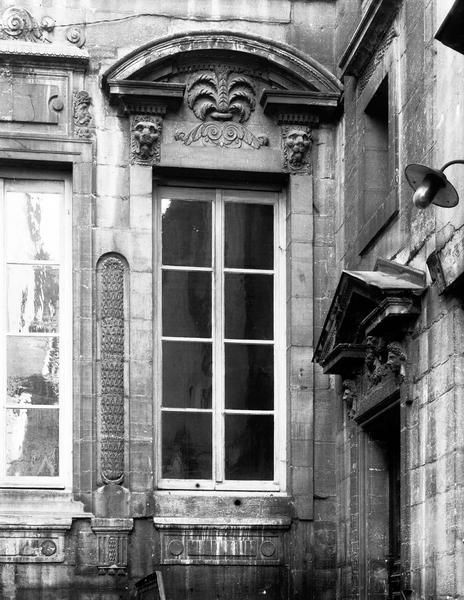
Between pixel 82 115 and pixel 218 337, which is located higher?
pixel 82 115

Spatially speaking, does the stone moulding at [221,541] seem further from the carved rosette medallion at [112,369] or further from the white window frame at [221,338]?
the carved rosette medallion at [112,369]

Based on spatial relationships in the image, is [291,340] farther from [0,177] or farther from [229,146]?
[0,177]

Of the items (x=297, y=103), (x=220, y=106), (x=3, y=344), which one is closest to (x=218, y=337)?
(x=3, y=344)

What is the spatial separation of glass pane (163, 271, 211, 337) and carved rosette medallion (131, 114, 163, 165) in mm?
993

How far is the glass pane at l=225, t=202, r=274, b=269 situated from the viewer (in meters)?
13.8

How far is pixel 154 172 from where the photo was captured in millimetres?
13602

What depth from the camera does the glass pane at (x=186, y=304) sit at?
1362 cm

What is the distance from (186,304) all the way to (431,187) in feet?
14.9

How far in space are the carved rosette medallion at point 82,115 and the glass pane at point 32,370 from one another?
5.76 feet

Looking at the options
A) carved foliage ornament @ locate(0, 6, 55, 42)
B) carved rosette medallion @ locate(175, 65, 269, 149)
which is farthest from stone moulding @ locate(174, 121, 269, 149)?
carved foliage ornament @ locate(0, 6, 55, 42)

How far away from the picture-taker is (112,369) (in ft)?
43.1

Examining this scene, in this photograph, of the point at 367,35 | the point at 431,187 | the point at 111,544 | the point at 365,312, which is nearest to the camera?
the point at 431,187

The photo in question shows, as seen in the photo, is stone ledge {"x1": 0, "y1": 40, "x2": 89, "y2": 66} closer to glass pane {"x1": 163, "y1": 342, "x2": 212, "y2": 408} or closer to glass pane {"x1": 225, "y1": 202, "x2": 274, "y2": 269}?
glass pane {"x1": 225, "y1": 202, "x2": 274, "y2": 269}

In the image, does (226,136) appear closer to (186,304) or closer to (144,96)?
(144,96)
